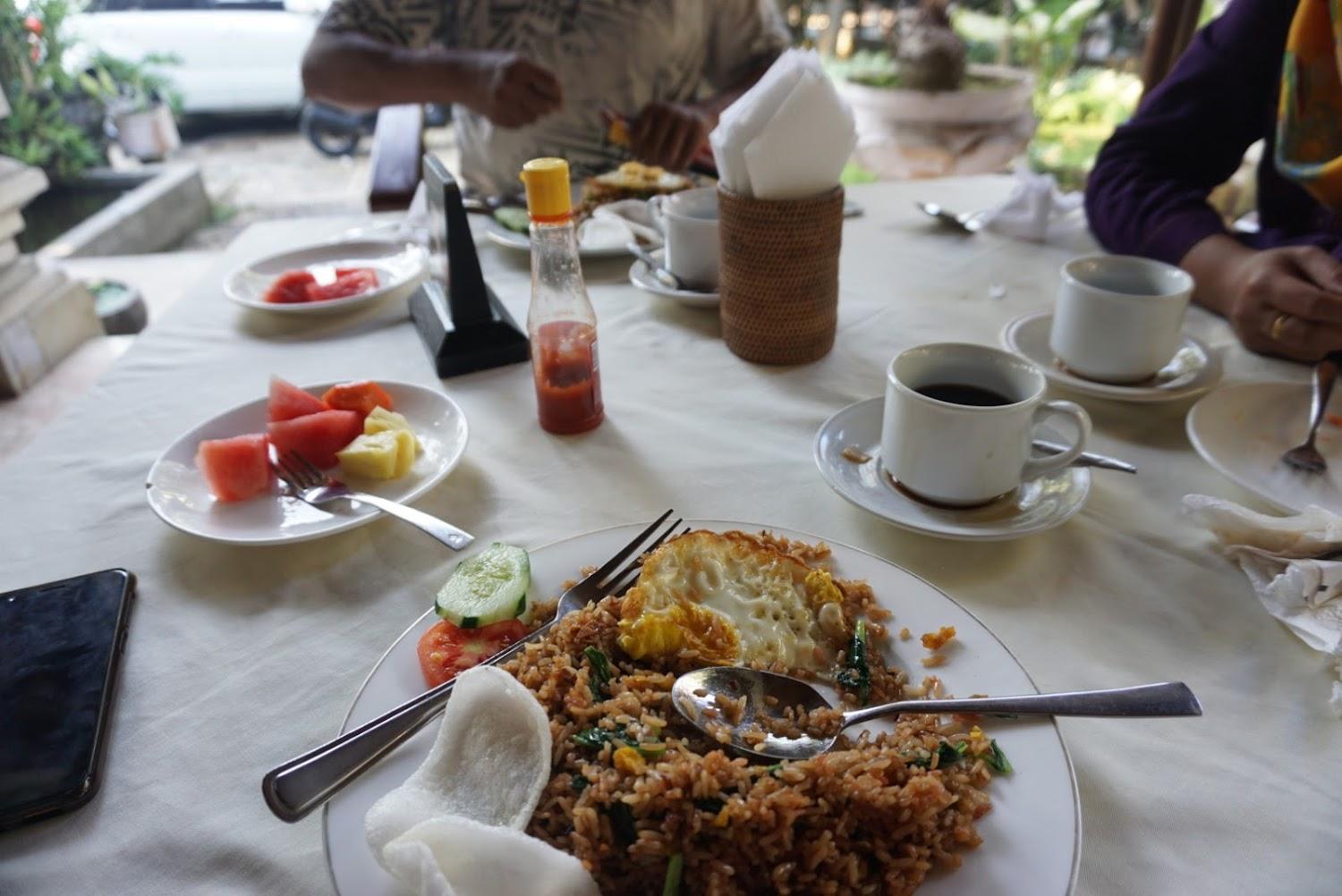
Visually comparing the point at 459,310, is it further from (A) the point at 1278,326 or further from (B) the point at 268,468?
(A) the point at 1278,326

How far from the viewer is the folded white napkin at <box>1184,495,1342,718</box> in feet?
2.63

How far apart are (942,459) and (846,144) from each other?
54 cm

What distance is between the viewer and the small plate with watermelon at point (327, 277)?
1577mm

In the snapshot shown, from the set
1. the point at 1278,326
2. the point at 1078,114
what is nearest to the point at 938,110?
the point at 1078,114

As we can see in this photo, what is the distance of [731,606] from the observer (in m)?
0.81

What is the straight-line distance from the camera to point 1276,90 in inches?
63.6

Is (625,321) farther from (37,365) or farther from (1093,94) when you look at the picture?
(1093,94)

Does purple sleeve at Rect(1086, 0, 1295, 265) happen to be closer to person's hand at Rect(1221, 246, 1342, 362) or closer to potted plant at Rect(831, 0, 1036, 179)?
person's hand at Rect(1221, 246, 1342, 362)

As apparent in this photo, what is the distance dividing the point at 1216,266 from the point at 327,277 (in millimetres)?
1689

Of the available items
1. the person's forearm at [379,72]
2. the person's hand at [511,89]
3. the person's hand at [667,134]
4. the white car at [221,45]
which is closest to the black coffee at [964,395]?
the person's hand at [667,134]

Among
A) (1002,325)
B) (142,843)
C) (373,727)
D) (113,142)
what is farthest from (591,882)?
(113,142)

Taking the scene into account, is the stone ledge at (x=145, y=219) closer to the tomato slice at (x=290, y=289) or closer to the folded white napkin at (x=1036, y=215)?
the tomato slice at (x=290, y=289)

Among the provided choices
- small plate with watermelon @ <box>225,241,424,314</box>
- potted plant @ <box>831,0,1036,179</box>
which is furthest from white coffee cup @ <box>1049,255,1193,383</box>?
potted plant @ <box>831,0,1036,179</box>

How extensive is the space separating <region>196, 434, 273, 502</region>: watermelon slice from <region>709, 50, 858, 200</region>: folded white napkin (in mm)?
790
